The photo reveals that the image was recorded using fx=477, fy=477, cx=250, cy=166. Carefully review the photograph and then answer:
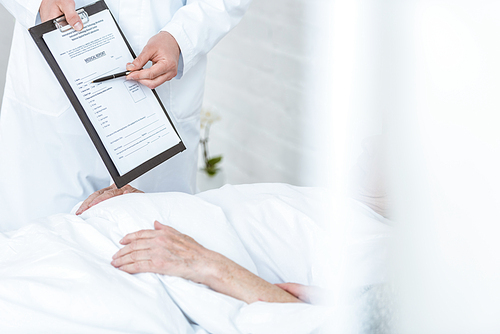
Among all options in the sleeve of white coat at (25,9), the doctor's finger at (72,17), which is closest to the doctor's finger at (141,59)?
Answer: the doctor's finger at (72,17)

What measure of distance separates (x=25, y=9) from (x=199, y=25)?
1.22ft

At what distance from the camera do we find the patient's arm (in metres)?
0.70

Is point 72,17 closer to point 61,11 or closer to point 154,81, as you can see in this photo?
point 61,11

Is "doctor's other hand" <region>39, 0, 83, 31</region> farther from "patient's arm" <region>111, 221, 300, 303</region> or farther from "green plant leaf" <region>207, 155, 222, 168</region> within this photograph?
"green plant leaf" <region>207, 155, 222, 168</region>

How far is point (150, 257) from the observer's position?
709 millimetres

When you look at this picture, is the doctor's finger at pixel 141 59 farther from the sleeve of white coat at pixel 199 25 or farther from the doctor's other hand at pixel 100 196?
the doctor's other hand at pixel 100 196

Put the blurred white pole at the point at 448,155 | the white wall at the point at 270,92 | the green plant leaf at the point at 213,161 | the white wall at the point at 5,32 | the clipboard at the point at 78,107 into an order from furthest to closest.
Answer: the green plant leaf at the point at 213,161
the white wall at the point at 270,92
the white wall at the point at 5,32
the clipboard at the point at 78,107
the blurred white pole at the point at 448,155

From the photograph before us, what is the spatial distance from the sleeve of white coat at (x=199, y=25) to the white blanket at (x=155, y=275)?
1.23 feet

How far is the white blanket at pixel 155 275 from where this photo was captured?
0.62 meters

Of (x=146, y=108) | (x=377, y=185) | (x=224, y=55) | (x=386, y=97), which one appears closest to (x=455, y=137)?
(x=386, y=97)

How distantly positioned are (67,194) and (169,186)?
0.27 metres

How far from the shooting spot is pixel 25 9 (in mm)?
1027

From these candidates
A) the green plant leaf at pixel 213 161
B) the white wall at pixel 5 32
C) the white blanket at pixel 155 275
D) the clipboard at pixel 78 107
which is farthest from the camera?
the green plant leaf at pixel 213 161

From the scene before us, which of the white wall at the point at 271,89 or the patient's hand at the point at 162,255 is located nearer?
the patient's hand at the point at 162,255
